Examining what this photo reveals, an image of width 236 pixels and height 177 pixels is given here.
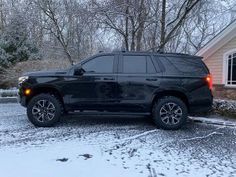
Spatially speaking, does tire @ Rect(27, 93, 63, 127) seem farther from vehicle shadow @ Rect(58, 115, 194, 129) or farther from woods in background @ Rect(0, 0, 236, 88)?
woods in background @ Rect(0, 0, 236, 88)

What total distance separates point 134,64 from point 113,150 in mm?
2677

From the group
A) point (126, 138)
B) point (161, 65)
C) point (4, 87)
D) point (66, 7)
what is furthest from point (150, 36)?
point (126, 138)

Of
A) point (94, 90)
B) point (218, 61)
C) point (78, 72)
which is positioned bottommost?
point (94, 90)

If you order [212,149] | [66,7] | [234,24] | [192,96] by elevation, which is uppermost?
[66,7]

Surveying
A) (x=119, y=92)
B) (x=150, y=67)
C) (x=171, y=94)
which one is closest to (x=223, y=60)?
(x=171, y=94)

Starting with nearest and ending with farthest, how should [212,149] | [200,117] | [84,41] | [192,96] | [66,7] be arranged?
1. [212,149]
2. [192,96]
3. [200,117]
4. [66,7]
5. [84,41]

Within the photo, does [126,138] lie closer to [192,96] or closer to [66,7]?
[192,96]

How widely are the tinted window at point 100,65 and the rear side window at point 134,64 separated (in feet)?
1.12

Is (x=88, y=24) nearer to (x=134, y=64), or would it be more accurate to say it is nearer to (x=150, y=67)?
(x=134, y=64)

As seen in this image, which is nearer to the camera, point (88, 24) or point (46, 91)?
point (46, 91)

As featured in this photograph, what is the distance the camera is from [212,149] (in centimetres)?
641

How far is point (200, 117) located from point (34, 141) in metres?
4.88

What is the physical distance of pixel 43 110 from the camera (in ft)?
26.2

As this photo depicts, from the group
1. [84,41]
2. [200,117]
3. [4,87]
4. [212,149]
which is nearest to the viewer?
[212,149]
